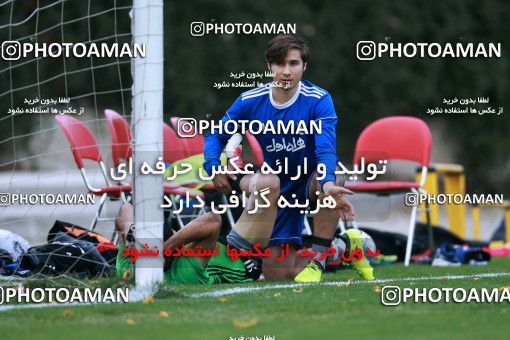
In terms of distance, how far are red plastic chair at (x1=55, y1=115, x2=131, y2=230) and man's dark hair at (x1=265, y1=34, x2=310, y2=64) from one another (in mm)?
1555

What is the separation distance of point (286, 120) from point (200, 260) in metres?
0.95

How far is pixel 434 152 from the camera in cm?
2302

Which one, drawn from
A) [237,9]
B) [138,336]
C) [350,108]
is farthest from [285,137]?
[350,108]

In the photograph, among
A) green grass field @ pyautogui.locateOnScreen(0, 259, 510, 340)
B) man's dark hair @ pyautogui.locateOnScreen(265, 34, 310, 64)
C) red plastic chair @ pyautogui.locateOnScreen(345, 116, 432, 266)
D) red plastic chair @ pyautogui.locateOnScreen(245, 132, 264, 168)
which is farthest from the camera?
red plastic chair @ pyautogui.locateOnScreen(345, 116, 432, 266)

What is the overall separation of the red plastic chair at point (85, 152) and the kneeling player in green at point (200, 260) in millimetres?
1046

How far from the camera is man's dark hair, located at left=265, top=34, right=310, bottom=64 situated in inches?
283

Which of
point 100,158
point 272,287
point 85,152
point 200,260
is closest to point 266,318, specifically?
point 272,287

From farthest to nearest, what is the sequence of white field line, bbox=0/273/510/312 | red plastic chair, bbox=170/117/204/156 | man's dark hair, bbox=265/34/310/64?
1. red plastic chair, bbox=170/117/204/156
2. man's dark hair, bbox=265/34/310/64
3. white field line, bbox=0/273/510/312

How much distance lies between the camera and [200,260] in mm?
7328

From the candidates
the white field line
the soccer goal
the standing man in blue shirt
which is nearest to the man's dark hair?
the standing man in blue shirt

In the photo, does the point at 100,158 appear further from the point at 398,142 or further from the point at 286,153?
the point at 398,142

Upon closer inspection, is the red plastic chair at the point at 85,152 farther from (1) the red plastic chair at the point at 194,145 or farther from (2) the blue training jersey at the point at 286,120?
(2) the blue training jersey at the point at 286,120

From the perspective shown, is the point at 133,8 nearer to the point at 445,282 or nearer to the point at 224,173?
the point at 224,173

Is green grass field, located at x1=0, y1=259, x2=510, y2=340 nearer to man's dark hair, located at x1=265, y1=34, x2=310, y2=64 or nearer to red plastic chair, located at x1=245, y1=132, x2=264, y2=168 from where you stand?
red plastic chair, located at x1=245, y1=132, x2=264, y2=168
